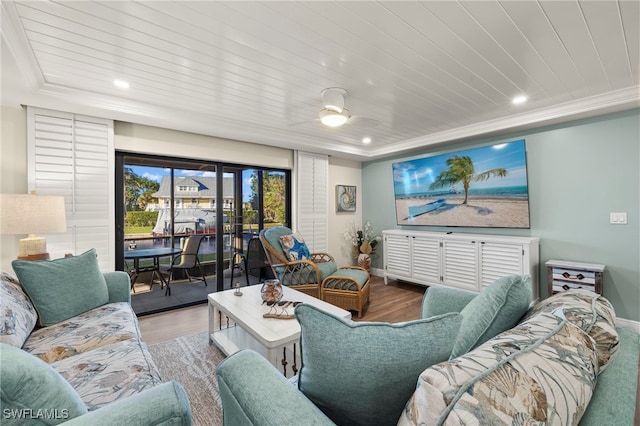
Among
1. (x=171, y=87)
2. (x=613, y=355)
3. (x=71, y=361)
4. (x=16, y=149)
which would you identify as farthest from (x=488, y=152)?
(x=16, y=149)

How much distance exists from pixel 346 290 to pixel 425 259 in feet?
5.22

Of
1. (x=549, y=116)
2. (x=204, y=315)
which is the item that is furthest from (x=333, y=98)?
(x=204, y=315)

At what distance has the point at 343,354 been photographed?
2.44ft

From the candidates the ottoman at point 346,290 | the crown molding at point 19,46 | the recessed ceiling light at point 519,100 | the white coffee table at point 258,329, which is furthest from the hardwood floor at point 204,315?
the recessed ceiling light at point 519,100

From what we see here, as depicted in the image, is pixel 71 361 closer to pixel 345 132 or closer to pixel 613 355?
pixel 613 355

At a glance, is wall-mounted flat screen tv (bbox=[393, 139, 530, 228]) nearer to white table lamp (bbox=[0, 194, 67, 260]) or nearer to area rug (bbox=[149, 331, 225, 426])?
area rug (bbox=[149, 331, 225, 426])

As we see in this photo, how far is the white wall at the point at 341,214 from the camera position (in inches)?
205

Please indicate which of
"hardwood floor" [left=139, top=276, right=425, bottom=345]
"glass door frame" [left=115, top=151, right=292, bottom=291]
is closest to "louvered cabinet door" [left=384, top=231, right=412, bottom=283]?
"hardwood floor" [left=139, top=276, right=425, bottom=345]

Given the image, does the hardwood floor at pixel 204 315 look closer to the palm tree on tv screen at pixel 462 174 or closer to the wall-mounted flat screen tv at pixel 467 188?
the wall-mounted flat screen tv at pixel 467 188

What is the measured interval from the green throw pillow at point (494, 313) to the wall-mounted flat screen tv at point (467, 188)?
2.93 meters

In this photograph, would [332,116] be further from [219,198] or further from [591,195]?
[591,195]

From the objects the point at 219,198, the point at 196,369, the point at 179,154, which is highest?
the point at 179,154

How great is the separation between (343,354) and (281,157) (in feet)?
13.2

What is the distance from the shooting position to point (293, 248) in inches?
146
